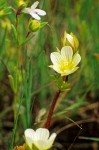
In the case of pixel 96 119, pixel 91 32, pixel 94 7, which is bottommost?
pixel 96 119

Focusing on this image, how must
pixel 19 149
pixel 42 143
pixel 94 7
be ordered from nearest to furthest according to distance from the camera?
pixel 42 143 < pixel 19 149 < pixel 94 7

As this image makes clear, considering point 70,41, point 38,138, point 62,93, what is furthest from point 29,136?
point 62,93

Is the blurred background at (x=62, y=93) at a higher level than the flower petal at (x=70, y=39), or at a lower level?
lower

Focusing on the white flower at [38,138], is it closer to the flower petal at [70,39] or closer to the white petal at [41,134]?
the white petal at [41,134]

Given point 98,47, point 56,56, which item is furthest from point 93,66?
point 56,56

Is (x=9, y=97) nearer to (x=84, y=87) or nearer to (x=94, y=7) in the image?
(x=84, y=87)

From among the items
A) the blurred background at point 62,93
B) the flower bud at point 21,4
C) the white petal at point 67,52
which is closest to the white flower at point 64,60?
the white petal at point 67,52

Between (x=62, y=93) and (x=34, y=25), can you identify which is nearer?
(x=34, y=25)

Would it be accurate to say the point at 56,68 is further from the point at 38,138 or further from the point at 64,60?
the point at 38,138
